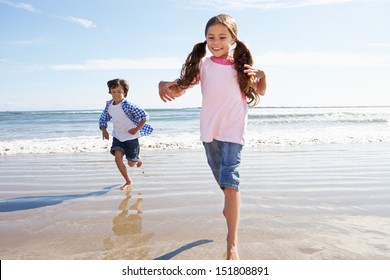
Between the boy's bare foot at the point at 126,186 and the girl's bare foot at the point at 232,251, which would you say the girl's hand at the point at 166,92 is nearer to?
the girl's bare foot at the point at 232,251

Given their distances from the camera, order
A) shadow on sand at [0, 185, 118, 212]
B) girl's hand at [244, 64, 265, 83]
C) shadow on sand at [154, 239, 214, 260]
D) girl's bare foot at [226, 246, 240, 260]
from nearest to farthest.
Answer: girl's bare foot at [226, 246, 240, 260], shadow on sand at [154, 239, 214, 260], girl's hand at [244, 64, 265, 83], shadow on sand at [0, 185, 118, 212]

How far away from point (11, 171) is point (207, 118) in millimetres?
4926

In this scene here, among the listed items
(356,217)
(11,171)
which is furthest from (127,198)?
(11,171)

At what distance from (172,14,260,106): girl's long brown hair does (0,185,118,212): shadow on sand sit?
232 cm

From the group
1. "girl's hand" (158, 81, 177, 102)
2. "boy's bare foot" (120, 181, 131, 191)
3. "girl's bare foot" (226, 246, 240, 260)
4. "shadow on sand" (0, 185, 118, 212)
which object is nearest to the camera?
"girl's bare foot" (226, 246, 240, 260)

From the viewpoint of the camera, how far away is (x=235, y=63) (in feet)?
9.80

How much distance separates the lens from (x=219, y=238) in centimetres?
312

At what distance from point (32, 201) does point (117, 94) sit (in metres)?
2.02

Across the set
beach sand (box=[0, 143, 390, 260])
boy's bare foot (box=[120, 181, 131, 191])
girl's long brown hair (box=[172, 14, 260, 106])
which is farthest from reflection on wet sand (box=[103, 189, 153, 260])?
girl's long brown hair (box=[172, 14, 260, 106])

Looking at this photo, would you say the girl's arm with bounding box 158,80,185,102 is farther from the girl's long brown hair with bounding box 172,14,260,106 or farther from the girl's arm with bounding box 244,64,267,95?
the girl's arm with bounding box 244,64,267,95

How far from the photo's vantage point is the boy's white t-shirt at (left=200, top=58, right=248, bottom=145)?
2959 millimetres

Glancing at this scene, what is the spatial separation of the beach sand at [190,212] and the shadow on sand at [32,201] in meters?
0.01
